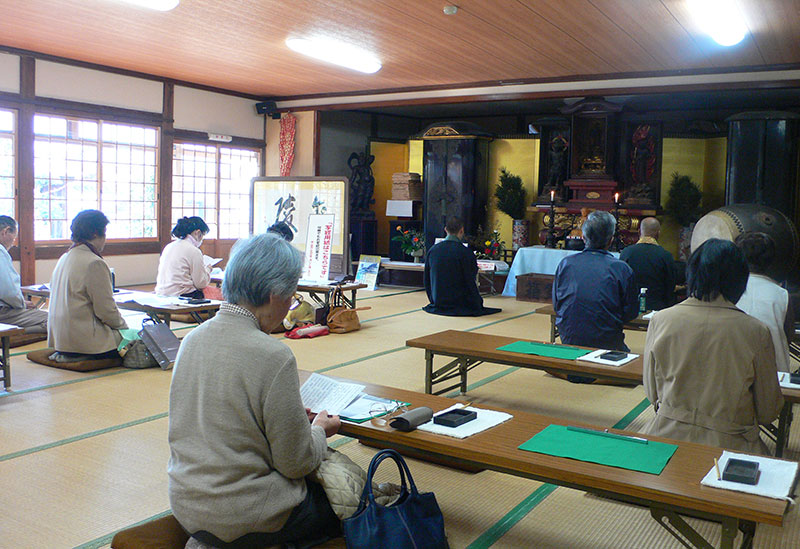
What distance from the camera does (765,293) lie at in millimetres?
2963

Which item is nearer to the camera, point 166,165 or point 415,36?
point 415,36

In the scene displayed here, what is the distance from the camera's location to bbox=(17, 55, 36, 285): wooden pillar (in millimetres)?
7492

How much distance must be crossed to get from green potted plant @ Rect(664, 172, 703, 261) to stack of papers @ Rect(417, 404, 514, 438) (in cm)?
811

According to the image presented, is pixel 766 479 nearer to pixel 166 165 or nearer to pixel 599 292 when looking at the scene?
pixel 599 292

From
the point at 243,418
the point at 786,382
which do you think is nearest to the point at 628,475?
the point at 243,418

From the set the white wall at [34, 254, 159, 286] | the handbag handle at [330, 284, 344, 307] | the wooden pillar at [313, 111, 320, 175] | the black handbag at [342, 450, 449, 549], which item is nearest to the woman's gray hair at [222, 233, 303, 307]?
→ the black handbag at [342, 450, 449, 549]

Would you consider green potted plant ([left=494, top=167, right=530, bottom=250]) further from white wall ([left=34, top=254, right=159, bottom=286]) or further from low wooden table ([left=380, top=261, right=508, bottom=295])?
white wall ([left=34, top=254, right=159, bottom=286])

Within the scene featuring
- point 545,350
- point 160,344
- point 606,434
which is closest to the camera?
point 606,434

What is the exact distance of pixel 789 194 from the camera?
8266 millimetres

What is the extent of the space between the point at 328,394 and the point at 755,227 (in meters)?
5.30

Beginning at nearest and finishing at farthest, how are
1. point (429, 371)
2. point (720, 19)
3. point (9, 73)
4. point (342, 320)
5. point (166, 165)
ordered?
1. point (429, 371)
2. point (720, 19)
3. point (342, 320)
4. point (9, 73)
5. point (166, 165)

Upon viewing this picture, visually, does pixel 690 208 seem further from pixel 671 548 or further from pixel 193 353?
pixel 193 353

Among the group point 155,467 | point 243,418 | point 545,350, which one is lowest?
point 155,467

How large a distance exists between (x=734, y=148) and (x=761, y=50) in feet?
6.69
